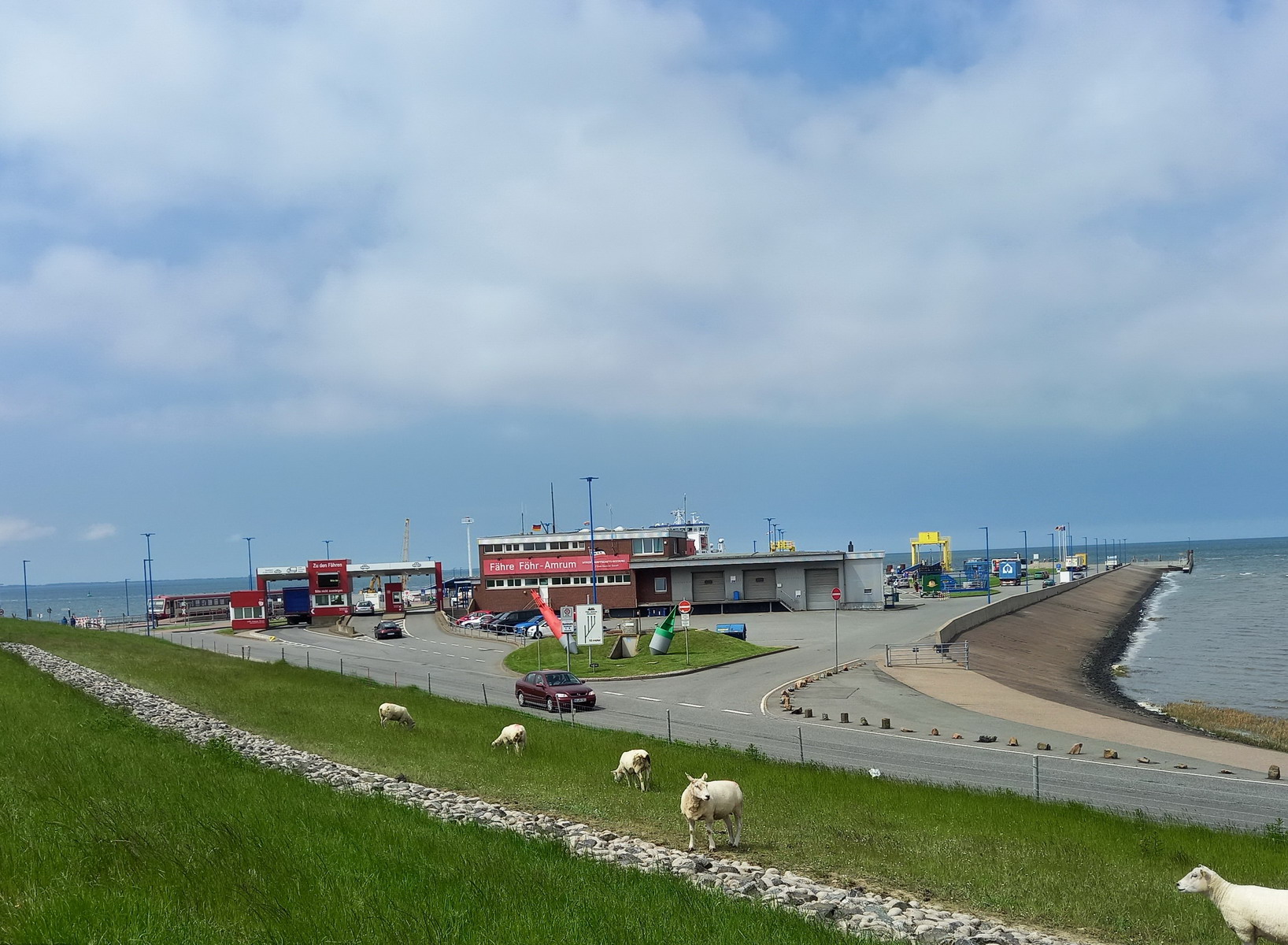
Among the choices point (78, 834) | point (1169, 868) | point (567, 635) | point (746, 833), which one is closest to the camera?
point (78, 834)

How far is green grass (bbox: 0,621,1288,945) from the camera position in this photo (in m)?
12.5

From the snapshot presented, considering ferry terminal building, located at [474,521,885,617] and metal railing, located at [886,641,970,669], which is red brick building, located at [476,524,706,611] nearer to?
ferry terminal building, located at [474,521,885,617]

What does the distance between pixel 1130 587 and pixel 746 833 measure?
518ft

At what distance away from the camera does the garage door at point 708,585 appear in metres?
85.1

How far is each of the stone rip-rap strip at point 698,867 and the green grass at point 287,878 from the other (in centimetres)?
91

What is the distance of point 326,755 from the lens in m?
22.9

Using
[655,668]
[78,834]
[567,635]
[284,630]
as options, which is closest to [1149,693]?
[655,668]

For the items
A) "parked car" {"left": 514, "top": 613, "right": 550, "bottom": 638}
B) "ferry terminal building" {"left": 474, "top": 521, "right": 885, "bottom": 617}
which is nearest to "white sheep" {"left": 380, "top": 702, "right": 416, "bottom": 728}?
"parked car" {"left": 514, "top": 613, "right": 550, "bottom": 638}

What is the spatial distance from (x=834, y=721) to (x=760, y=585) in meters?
51.0

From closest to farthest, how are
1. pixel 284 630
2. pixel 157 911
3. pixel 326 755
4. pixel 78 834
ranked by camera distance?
pixel 157 911 < pixel 78 834 < pixel 326 755 < pixel 284 630

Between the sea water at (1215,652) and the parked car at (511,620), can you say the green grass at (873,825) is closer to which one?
the sea water at (1215,652)

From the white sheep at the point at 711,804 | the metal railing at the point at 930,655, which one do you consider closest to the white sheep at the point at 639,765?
the white sheep at the point at 711,804

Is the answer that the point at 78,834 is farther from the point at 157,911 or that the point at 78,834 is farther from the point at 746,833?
the point at 746,833

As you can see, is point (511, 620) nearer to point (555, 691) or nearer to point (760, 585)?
point (760, 585)
